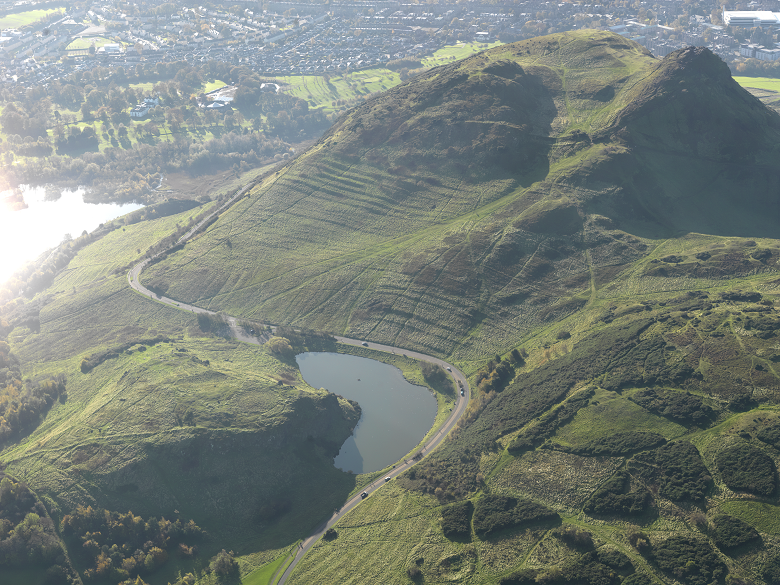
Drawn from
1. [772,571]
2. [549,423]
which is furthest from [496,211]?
[772,571]

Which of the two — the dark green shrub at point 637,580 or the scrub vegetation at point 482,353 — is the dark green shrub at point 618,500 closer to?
the scrub vegetation at point 482,353

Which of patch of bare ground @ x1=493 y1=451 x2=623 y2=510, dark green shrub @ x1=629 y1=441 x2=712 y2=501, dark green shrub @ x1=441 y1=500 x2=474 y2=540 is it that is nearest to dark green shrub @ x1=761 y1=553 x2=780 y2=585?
dark green shrub @ x1=629 y1=441 x2=712 y2=501

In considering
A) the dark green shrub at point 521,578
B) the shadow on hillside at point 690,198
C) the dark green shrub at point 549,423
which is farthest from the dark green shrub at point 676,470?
the shadow on hillside at point 690,198

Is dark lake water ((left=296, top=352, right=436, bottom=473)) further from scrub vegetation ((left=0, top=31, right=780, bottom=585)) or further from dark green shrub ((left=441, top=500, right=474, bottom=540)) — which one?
dark green shrub ((left=441, top=500, right=474, bottom=540))

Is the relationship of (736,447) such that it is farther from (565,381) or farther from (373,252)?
(373,252)

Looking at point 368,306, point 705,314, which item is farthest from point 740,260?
point 368,306

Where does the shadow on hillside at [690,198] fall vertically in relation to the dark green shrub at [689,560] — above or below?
above
